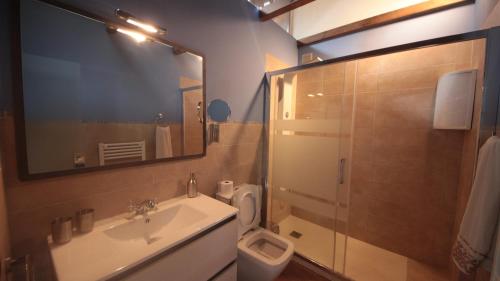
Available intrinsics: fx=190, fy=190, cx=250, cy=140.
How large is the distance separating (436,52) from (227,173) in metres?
2.20

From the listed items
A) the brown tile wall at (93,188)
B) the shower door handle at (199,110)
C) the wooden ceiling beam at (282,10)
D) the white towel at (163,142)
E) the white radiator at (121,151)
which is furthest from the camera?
the wooden ceiling beam at (282,10)

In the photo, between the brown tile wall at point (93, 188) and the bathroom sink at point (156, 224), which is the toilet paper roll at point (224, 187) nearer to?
the brown tile wall at point (93, 188)

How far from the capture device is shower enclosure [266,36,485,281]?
68.1 inches

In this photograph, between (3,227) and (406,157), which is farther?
(406,157)

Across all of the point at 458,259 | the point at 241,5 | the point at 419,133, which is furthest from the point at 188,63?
the point at 419,133

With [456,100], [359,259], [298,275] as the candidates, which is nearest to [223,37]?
[456,100]

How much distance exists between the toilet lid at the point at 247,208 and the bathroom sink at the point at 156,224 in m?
0.53

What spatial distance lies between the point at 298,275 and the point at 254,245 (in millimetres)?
526

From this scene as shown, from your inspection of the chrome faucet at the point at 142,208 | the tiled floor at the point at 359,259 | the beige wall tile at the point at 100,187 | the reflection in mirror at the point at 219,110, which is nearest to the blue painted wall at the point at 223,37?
the reflection in mirror at the point at 219,110

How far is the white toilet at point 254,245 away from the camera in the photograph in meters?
1.36

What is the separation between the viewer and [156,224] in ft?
3.84

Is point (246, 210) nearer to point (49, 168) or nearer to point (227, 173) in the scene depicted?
point (227, 173)

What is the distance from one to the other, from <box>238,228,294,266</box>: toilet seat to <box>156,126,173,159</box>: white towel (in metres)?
0.93

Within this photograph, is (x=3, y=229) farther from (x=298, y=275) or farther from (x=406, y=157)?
(x=406, y=157)
